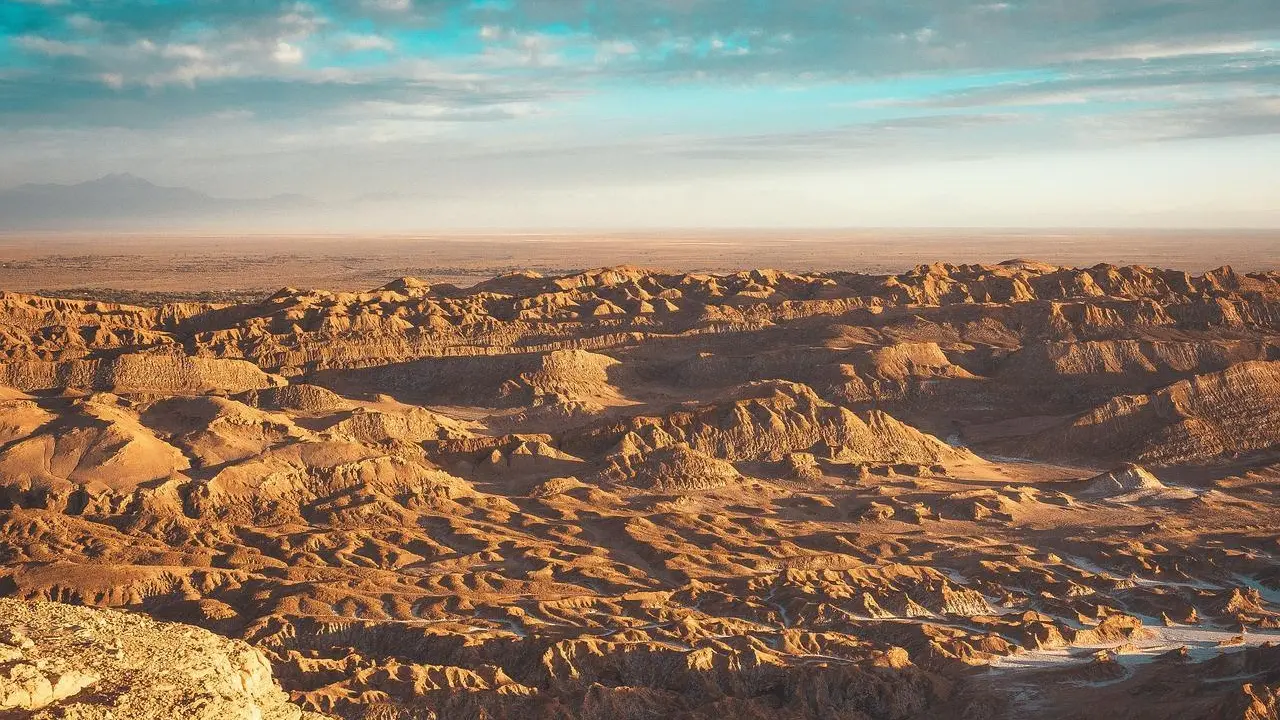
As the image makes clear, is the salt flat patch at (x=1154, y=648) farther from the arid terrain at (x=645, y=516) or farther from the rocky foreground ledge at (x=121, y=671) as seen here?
the rocky foreground ledge at (x=121, y=671)

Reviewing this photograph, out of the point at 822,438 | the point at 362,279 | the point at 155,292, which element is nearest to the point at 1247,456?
the point at 822,438

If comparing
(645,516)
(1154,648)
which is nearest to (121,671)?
(1154,648)

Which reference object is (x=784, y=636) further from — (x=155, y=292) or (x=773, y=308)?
(x=155, y=292)

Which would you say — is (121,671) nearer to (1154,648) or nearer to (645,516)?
(1154,648)

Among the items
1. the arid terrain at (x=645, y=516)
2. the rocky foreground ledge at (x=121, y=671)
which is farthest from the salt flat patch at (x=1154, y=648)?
the rocky foreground ledge at (x=121, y=671)

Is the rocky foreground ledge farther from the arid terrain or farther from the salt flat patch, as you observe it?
the salt flat patch

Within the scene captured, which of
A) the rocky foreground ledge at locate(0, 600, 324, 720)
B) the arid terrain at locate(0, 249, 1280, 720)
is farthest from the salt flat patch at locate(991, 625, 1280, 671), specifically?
the rocky foreground ledge at locate(0, 600, 324, 720)
